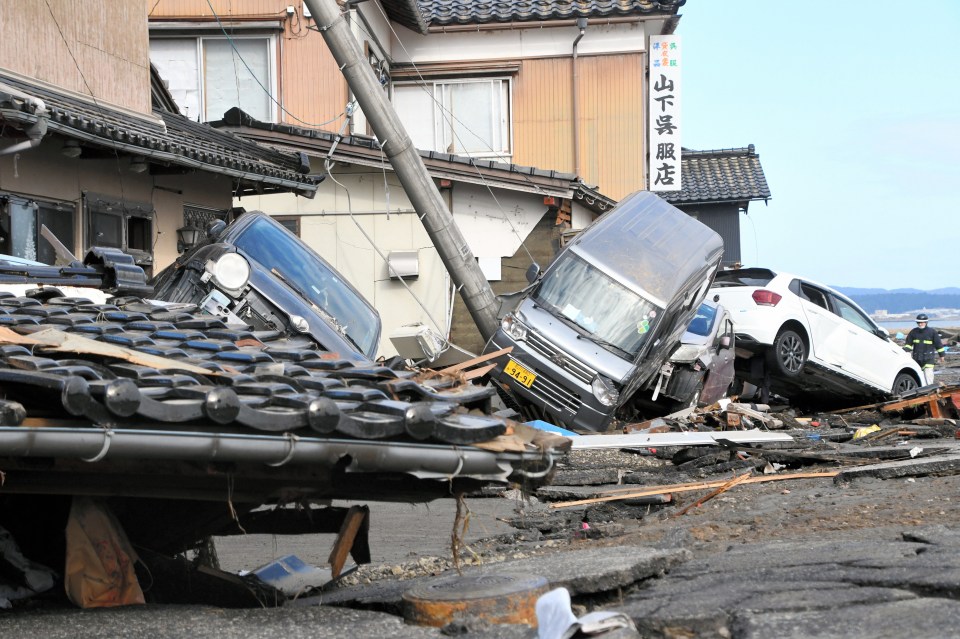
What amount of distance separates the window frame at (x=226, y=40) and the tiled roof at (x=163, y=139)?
541cm

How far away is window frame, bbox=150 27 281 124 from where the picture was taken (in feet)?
70.1

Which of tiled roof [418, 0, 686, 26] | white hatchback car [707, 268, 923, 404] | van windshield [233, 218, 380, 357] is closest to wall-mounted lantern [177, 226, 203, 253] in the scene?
van windshield [233, 218, 380, 357]

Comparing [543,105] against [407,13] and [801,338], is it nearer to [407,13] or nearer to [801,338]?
[407,13]

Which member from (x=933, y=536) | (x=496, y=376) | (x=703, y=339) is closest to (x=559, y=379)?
(x=496, y=376)

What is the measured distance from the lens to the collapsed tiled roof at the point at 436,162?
1847cm

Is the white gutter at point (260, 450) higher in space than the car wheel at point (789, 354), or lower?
higher

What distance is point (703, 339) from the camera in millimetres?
16500

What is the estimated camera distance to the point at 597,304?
580 inches

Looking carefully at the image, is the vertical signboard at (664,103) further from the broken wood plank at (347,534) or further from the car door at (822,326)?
the broken wood plank at (347,534)

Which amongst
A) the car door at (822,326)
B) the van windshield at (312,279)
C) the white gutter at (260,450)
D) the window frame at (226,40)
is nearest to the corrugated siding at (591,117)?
the window frame at (226,40)

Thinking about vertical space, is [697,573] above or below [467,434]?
below

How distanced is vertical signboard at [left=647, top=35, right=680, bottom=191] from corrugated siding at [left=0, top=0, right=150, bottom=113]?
1215cm

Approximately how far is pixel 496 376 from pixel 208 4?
10405mm

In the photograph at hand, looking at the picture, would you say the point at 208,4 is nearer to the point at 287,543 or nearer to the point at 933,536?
the point at 287,543
